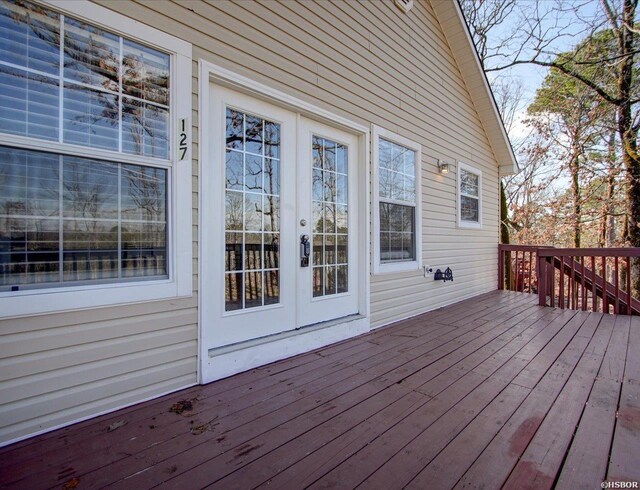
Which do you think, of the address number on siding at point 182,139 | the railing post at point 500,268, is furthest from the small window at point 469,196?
the address number on siding at point 182,139

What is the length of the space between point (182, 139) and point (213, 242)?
727 mm

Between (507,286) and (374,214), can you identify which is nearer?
(374,214)

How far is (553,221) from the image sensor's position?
392 inches

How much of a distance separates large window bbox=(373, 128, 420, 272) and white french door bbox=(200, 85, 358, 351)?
1.75 feet

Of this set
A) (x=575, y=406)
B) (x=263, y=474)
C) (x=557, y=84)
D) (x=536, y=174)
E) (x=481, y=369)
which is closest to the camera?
(x=263, y=474)

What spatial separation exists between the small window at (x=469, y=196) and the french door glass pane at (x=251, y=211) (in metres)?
3.68

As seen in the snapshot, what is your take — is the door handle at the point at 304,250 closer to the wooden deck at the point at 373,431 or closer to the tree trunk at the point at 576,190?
the wooden deck at the point at 373,431

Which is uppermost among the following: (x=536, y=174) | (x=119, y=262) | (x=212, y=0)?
(x=536, y=174)

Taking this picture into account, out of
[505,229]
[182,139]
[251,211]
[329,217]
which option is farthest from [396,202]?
[505,229]

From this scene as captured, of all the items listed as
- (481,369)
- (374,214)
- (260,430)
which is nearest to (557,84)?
(374,214)

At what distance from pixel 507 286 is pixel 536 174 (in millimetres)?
5792

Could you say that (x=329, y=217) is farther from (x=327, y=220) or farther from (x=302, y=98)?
(x=302, y=98)

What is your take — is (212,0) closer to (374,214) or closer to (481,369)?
(374,214)

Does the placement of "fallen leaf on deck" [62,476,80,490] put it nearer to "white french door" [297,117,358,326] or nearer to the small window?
"white french door" [297,117,358,326]
